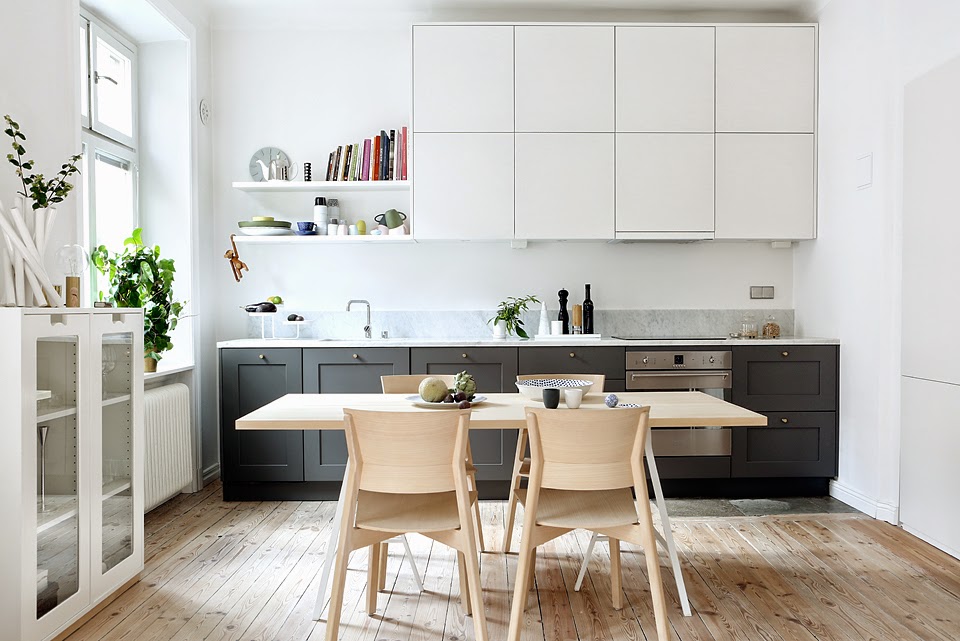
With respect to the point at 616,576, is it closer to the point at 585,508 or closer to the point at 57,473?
the point at 585,508

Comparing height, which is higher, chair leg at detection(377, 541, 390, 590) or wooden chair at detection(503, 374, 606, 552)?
wooden chair at detection(503, 374, 606, 552)

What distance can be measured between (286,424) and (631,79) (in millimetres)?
3029

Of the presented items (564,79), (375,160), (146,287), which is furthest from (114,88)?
(564,79)

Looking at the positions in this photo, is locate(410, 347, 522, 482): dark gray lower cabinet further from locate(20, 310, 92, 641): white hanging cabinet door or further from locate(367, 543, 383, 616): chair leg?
locate(20, 310, 92, 641): white hanging cabinet door

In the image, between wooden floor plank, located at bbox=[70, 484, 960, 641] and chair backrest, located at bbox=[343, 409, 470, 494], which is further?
wooden floor plank, located at bbox=[70, 484, 960, 641]

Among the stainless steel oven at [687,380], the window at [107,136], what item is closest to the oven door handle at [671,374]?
the stainless steel oven at [687,380]

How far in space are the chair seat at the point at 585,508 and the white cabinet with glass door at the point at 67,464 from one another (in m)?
1.54

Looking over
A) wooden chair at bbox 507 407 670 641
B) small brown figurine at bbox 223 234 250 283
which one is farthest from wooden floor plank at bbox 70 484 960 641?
small brown figurine at bbox 223 234 250 283

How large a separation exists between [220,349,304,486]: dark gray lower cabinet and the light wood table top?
120 cm

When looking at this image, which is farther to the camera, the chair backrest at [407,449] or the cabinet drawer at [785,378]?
the cabinet drawer at [785,378]

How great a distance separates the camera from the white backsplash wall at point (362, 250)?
15.0 ft

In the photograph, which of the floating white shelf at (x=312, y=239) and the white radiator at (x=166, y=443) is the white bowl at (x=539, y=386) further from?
the white radiator at (x=166, y=443)

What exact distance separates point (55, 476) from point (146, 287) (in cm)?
143

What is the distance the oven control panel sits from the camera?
4.05 meters
